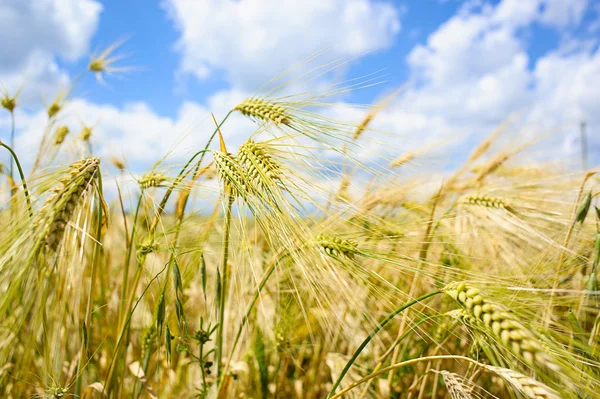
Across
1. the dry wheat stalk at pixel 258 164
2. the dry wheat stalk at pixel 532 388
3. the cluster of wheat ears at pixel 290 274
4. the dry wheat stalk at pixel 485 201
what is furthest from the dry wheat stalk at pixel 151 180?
the dry wheat stalk at pixel 485 201

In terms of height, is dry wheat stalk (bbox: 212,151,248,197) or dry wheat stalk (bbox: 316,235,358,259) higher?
dry wheat stalk (bbox: 212,151,248,197)

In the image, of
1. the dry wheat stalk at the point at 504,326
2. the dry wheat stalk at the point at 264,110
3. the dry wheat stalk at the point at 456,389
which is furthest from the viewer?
the dry wheat stalk at the point at 264,110

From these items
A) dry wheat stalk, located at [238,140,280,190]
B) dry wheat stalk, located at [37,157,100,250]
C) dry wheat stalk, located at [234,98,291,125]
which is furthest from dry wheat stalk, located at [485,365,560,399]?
dry wheat stalk, located at [37,157,100,250]

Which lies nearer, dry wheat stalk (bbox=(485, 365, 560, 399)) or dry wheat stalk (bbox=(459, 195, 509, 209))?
dry wheat stalk (bbox=(485, 365, 560, 399))

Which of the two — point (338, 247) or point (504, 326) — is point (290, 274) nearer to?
point (338, 247)

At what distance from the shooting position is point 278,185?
1172mm

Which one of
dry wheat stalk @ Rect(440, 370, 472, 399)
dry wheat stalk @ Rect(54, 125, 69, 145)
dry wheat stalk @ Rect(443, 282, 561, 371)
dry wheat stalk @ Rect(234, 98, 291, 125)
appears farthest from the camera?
dry wheat stalk @ Rect(54, 125, 69, 145)

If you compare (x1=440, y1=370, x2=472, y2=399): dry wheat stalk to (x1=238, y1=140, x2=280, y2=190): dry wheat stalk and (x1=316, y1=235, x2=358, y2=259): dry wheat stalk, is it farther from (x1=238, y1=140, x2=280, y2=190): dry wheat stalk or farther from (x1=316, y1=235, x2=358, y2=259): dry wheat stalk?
(x1=238, y1=140, x2=280, y2=190): dry wheat stalk

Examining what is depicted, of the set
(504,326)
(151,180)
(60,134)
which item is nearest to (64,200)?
(151,180)

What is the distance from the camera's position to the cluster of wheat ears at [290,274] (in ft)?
3.26

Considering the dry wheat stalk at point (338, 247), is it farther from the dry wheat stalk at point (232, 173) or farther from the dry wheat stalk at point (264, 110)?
the dry wheat stalk at point (264, 110)

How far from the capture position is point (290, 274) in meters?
1.12

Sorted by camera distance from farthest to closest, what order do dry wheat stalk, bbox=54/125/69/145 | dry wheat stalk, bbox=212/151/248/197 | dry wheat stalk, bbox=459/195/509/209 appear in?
dry wheat stalk, bbox=54/125/69/145 → dry wheat stalk, bbox=459/195/509/209 → dry wheat stalk, bbox=212/151/248/197

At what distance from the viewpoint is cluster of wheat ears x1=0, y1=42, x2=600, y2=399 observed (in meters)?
0.99
